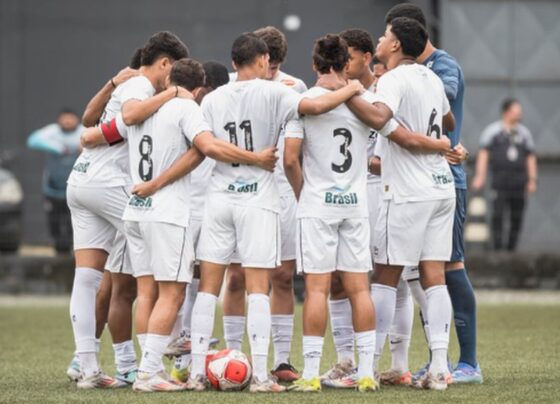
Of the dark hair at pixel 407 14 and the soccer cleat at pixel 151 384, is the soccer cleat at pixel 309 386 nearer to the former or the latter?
the soccer cleat at pixel 151 384

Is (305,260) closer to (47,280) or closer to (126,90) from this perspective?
(126,90)

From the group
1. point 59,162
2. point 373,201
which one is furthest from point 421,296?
point 59,162

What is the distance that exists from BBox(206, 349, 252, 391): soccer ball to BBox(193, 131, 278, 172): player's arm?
1246 mm

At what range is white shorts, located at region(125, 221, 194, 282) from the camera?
9398 mm

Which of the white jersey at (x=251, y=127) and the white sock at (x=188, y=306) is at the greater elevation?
the white jersey at (x=251, y=127)

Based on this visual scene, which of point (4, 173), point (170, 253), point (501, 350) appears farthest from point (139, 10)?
point (170, 253)

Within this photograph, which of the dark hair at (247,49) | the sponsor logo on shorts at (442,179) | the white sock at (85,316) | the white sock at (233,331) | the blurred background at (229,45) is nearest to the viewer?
the dark hair at (247,49)

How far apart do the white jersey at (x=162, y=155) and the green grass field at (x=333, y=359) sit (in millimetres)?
1128

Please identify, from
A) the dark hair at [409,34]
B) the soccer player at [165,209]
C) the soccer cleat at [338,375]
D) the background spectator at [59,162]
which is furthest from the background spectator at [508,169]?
the soccer player at [165,209]

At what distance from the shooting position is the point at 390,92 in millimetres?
9492

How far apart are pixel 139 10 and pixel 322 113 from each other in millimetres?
14377

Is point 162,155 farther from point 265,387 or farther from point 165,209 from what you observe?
point 265,387

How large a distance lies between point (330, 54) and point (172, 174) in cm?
124

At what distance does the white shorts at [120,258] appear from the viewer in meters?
9.99
